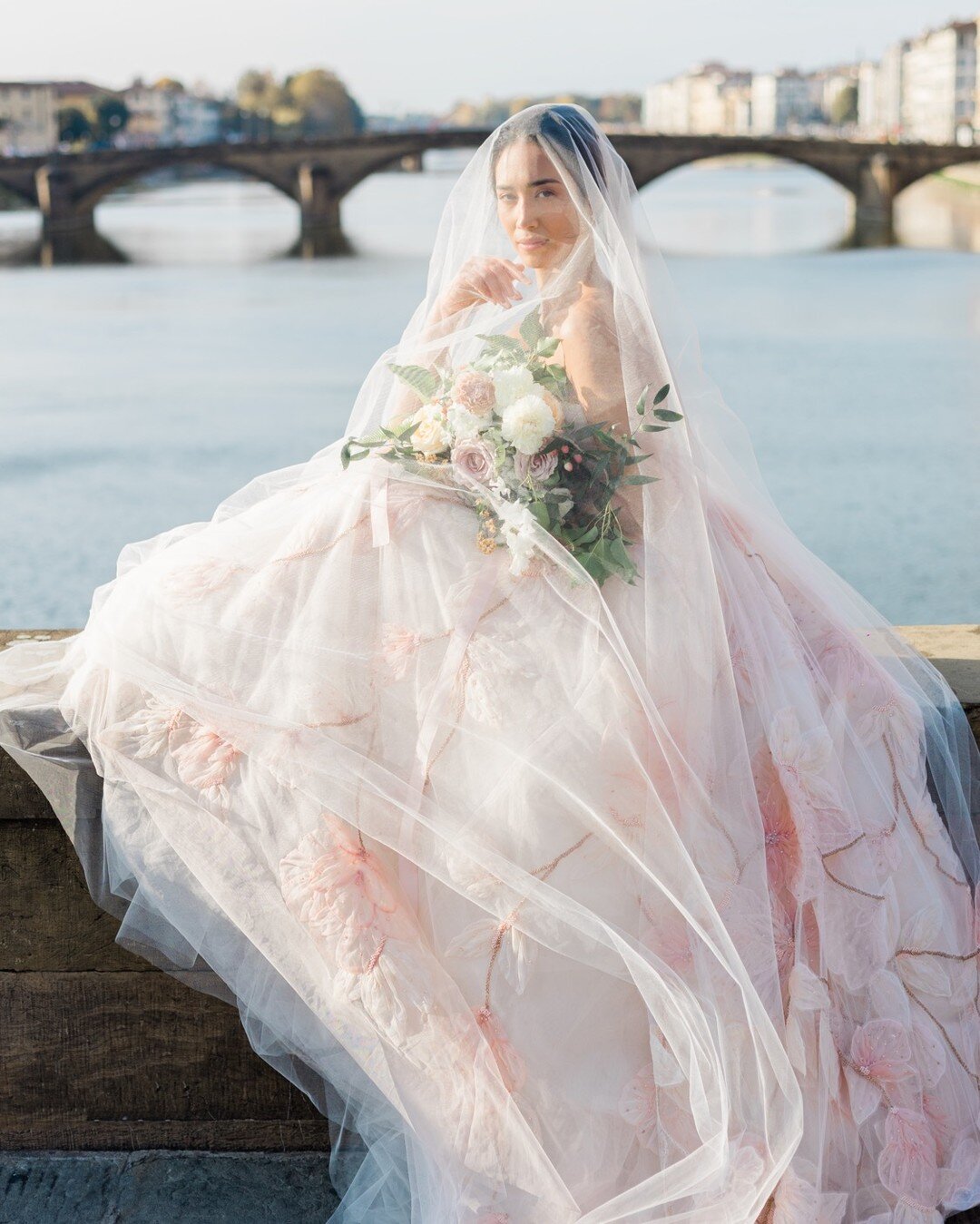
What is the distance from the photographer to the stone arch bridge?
26.4 m

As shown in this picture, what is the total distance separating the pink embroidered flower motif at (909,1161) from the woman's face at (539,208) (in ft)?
3.29

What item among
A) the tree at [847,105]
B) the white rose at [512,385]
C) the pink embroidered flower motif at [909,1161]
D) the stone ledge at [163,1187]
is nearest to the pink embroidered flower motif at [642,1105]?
the pink embroidered flower motif at [909,1161]

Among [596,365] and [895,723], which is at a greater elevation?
[596,365]

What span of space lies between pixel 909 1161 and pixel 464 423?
868 mm

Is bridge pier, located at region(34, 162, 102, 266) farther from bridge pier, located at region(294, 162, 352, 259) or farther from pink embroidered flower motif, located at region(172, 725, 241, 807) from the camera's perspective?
pink embroidered flower motif, located at region(172, 725, 241, 807)

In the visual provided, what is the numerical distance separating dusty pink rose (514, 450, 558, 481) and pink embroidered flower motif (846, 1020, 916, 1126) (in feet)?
2.11

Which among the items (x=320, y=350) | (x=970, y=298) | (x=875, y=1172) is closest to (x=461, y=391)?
(x=875, y=1172)

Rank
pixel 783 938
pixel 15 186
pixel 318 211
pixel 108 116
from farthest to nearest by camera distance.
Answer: pixel 108 116, pixel 318 211, pixel 15 186, pixel 783 938

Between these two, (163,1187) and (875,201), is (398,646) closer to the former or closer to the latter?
(163,1187)

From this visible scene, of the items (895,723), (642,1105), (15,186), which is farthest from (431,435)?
(15,186)

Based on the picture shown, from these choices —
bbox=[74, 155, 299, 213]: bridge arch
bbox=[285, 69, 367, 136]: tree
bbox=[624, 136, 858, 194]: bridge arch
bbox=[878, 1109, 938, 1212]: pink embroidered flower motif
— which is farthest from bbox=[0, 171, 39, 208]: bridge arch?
bbox=[285, 69, 367, 136]: tree

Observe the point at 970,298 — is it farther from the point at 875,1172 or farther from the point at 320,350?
the point at 875,1172

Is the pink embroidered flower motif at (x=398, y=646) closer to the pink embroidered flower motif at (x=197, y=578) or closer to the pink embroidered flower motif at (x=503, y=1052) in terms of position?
the pink embroidered flower motif at (x=197, y=578)

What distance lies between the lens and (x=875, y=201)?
93.8 feet
